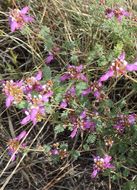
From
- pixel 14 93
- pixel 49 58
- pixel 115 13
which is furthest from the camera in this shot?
pixel 49 58

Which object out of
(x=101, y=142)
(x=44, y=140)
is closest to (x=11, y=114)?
(x=44, y=140)

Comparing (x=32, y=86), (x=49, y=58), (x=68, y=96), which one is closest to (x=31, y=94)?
(x=32, y=86)

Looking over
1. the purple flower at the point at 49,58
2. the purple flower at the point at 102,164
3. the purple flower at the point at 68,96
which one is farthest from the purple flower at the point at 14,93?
the purple flower at the point at 49,58

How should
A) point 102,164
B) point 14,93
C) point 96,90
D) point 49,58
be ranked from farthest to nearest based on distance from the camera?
point 49,58, point 96,90, point 102,164, point 14,93

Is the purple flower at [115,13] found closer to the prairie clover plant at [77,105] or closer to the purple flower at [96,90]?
the prairie clover plant at [77,105]

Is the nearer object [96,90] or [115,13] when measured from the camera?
[96,90]

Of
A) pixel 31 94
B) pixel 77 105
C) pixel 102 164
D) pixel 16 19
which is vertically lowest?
pixel 102 164

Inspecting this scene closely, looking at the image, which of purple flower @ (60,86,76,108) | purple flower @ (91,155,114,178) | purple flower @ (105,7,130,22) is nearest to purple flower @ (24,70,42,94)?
purple flower @ (60,86,76,108)

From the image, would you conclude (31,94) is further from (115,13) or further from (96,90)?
(115,13)

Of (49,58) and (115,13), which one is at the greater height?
(115,13)

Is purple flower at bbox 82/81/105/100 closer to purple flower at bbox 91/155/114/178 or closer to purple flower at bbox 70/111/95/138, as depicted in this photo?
purple flower at bbox 70/111/95/138

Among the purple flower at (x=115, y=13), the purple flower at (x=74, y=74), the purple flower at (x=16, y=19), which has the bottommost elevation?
the purple flower at (x=74, y=74)
